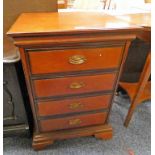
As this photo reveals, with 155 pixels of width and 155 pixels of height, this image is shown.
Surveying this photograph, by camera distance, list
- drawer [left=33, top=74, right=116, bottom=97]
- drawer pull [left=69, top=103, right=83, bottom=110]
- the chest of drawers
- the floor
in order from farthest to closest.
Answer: the floor
drawer pull [left=69, top=103, right=83, bottom=110]
drawer [left=33, top=74, right=116, bottom=97]
the chest of drawers

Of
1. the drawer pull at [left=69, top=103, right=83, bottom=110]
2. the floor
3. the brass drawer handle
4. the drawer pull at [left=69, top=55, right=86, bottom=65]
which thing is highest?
the drawer pull at [left=69, top=55, right=86, bottom=65]

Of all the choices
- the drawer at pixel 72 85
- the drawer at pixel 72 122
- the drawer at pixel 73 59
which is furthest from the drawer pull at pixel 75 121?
the drawer at pixel 73 59

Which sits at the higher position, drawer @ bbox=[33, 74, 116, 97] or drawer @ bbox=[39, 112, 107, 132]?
drawer @ bbox=[33, 74, 116, 97]

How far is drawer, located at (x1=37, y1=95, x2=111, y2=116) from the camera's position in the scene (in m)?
0.96

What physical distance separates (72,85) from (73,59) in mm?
157

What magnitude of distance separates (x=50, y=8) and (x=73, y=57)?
51 cm

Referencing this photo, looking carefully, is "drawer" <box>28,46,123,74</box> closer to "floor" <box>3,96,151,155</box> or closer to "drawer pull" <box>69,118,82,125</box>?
"drawer pull" <box>69,118,82,125</box>

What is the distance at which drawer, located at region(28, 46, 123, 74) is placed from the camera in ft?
2.55

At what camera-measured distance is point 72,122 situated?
109 cm

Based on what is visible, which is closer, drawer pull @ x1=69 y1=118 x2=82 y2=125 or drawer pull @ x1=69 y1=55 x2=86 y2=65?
drawer pull @ x1=69 y1=55 x2=86 y2=65

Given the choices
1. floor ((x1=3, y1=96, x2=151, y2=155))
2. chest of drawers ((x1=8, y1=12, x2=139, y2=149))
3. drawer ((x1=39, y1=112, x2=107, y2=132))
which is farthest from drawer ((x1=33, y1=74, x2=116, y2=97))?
floor ((x1=3, y1=96, x2=151, y2=155))

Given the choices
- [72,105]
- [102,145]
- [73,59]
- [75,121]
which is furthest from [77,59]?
[102,145]

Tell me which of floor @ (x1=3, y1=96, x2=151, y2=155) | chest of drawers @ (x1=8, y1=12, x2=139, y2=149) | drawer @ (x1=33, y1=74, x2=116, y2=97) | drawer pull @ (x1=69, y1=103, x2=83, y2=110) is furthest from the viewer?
floor @ (x1=3, y1=96, x2=151, y2=155)

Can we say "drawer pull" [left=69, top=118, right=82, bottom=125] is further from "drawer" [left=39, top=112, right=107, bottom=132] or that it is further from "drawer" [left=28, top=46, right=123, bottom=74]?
"drawer" [left=28, top=46, right=123, bottom=74]
